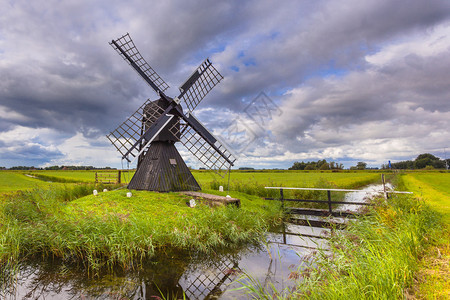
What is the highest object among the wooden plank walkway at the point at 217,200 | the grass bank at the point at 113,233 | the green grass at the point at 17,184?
the green grass at the point at 17,184

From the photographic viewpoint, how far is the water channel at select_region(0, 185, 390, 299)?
14.9ft

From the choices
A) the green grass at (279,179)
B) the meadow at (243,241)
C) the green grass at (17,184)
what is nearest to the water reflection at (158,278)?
the meadow at (243,241)

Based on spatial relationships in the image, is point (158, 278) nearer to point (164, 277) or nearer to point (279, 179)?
point (164, 277)

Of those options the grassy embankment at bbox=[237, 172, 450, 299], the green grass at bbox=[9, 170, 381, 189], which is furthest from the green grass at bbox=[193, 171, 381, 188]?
the grassy embankment at bbox=[237, 172, 450, 299]

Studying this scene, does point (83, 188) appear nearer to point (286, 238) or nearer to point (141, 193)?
point (141, 193)

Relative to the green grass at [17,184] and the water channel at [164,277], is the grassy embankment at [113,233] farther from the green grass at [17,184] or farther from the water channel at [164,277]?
the green grass at [17,184]

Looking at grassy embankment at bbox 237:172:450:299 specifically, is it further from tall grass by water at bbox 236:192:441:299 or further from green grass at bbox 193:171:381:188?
green grass at bbox 193:171:381:188

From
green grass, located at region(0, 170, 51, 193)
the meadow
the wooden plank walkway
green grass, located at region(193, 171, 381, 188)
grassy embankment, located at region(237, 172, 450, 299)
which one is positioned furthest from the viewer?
green grass, located at region(193, 171, 381, 188)

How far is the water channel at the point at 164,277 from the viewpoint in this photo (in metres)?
4.53

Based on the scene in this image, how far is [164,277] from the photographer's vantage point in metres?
5.12

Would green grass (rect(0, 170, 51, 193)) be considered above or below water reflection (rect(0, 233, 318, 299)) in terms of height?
above

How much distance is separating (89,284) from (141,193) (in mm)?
6804

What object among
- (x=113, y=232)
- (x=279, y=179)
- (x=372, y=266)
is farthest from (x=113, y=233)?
(x=279, y=179)

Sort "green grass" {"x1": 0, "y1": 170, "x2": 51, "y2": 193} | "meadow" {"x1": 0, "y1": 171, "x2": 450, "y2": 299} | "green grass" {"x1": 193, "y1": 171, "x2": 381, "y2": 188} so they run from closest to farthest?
"meadow" {"x1": 0, "y1": 171, "x2": 450, "y2": 299}
"green grass" {"x1": 0, "y1": 170, "x2": 51, "y2": 193}
"green grass" {"x1": 193, "y1": 171, "x2": 381, "y2": 188}
